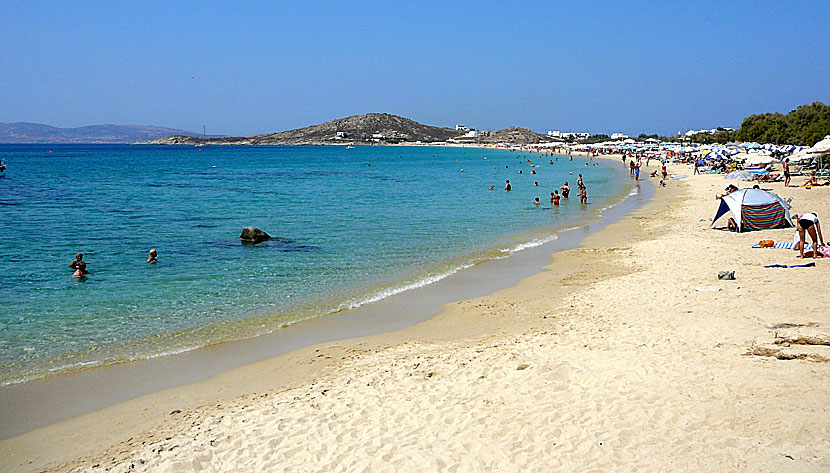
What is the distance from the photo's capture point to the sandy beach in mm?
5508

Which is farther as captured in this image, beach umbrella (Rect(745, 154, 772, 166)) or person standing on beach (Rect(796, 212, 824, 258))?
beach umbrella (Rect(745, 154, 772, 166))

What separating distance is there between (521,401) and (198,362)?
16.0ft

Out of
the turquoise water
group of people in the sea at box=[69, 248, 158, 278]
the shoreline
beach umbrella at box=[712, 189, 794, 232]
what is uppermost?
beach umbrella at box=[712, 189, 794, 232]

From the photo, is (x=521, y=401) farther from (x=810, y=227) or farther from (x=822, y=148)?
(x=822, y=148)

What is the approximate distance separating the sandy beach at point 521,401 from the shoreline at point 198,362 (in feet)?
1.17

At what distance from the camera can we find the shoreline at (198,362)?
24.2 ft

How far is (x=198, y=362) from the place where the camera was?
8.88 m

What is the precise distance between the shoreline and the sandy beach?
36cm

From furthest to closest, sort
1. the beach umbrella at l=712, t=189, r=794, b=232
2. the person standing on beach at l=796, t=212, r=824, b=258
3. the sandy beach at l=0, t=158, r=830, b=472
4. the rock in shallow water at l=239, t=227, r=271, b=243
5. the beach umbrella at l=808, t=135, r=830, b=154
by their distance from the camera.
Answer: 1. the beach umbrella at l=808, t=135, r=830, b=154
2. the rock in shallow water at l=239, t=227, r=271, b=243
3. the beach umbrella at l=712, t=189, r=794, b=232
4. the person standing on beach at l=796, t=212, r=824, b=258
5. the sandy beach at l=0, t=158, r=830, b=472

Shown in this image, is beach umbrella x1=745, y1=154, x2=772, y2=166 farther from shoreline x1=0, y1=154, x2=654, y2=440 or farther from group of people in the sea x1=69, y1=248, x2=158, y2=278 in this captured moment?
group of people in the sea x1=69, y1=248, x2=158, y2=278

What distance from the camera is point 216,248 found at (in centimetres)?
1822

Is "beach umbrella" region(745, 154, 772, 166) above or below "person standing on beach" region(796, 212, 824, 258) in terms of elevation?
above

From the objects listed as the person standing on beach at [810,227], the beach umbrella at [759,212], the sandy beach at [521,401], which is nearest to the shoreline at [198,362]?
the sandy beach at [521,401]

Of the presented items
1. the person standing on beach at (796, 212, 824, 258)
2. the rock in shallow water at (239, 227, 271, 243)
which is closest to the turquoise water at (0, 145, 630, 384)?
the rock in shallow water at (239, 227, 271, 243)
